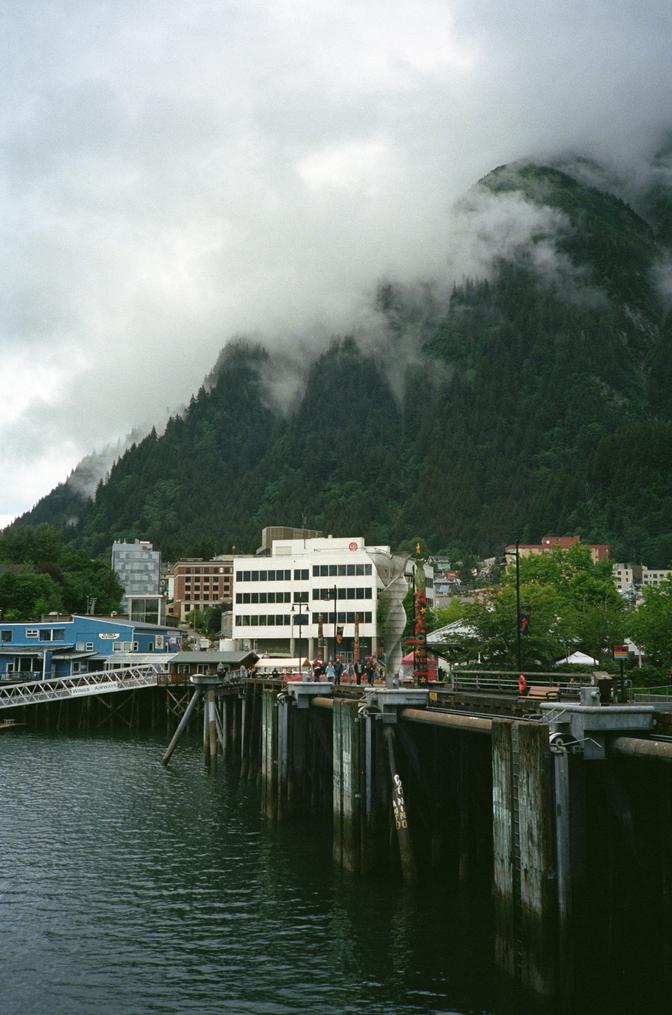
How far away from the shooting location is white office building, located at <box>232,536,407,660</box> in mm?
124688

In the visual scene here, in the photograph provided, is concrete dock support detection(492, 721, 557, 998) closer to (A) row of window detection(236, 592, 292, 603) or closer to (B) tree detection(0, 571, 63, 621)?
(A) row of window detection(236, 592, 292, 603)

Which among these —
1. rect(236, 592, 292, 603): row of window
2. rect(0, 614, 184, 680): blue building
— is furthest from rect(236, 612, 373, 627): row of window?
rect(0, 614, 184, 680): blue building

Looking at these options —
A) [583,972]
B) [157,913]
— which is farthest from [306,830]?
[583,972]

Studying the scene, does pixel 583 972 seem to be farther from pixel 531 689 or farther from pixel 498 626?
pixel 498 626

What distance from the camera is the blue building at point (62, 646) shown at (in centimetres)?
10788

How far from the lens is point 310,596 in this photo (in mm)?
126438

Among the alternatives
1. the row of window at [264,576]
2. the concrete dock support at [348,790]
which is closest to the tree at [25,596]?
the row of window at [264,576]

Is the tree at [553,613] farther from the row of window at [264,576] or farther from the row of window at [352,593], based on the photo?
the row of window at [264,576]

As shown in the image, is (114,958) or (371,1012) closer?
(371,1012)

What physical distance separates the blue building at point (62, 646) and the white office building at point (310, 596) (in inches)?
776

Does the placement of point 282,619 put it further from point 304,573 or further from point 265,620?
point 304,573

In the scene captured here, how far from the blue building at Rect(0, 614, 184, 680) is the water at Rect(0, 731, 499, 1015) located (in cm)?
6605

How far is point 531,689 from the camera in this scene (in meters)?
29.3

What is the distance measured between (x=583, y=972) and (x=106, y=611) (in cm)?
15632
